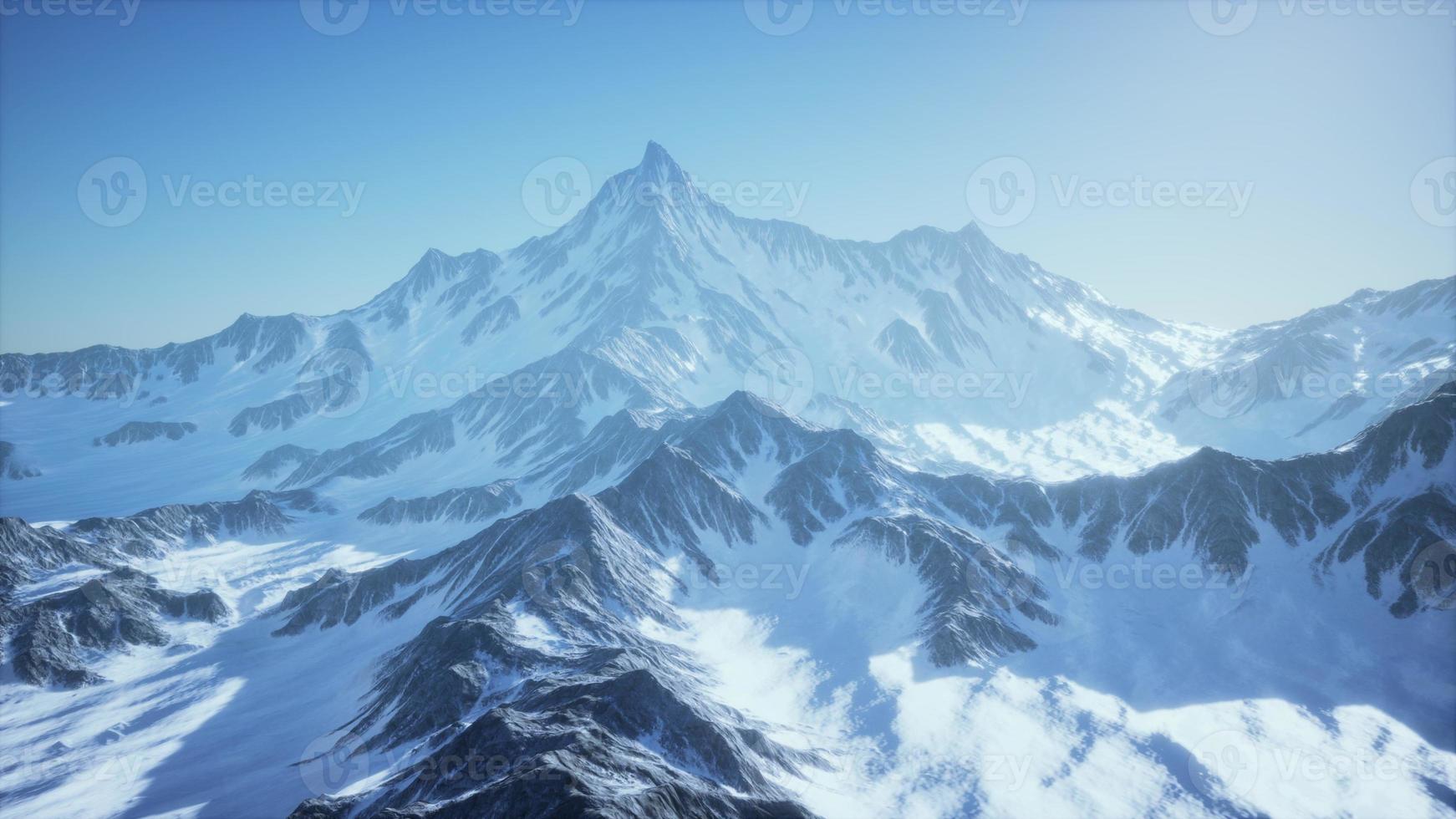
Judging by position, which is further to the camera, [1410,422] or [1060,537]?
[1060,537]

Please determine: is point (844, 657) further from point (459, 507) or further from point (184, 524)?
point (184, 524)

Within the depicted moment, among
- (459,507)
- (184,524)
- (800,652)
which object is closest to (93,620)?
(184,524)

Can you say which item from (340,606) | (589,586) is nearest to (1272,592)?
(589,586)

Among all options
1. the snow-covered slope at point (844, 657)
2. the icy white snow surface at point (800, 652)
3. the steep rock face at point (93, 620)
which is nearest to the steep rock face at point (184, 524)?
the icy white snow surface at point (800, 652)

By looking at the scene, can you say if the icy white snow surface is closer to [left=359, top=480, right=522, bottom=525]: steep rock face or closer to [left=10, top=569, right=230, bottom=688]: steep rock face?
[left=10, top=569, right=230, bottom=688]: steep rock face

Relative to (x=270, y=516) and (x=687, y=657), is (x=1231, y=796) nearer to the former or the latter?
(x=687, y=657)

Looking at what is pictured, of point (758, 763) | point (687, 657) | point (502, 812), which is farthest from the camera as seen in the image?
point (687, 657)

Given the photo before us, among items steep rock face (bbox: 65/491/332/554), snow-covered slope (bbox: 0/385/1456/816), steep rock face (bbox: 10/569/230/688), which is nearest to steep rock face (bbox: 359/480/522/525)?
steep rock face (bbox: 65/491/332/554)

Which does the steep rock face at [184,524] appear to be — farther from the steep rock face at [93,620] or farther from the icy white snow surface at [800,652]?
the steep rock face at [93,620]
